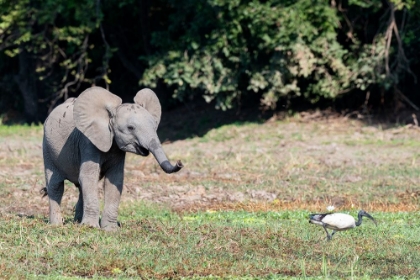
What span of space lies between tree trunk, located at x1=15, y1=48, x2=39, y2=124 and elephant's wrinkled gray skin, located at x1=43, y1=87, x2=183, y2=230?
65.0 ft

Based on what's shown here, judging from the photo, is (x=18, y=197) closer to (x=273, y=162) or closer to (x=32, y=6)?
(x=273, y=162)

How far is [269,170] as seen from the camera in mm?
19156

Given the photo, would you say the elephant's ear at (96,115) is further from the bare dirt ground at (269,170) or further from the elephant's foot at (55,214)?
the bare dirt ground at (269,170)

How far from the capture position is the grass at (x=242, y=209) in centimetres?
980

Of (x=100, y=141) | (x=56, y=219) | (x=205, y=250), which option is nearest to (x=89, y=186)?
(x=100, y=141)

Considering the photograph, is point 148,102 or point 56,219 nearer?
point 148,102

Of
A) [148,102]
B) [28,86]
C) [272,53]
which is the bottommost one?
[28,86]

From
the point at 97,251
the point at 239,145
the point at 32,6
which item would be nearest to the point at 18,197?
the point at 97,251

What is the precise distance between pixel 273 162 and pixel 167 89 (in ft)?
42.0

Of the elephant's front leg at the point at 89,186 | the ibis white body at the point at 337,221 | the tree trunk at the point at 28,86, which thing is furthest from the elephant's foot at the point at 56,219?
the tree trunk at the point at 28,86

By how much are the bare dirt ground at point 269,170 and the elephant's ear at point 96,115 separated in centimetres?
278

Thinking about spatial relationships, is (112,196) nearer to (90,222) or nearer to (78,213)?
(90,222)

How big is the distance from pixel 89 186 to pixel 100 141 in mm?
637

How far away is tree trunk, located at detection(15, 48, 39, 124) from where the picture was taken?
105ft
